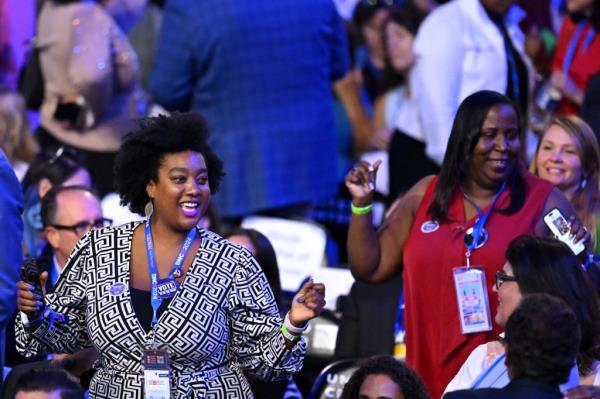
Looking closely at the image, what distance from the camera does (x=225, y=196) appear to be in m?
9.16

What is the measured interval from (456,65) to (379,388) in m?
3.62

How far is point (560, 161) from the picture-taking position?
24.9 feet

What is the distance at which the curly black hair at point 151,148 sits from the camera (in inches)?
227

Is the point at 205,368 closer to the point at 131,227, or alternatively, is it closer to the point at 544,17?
the point at 131,227

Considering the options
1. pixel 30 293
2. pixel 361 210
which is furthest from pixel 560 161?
pixel 30 293

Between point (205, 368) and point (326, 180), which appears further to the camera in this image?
point (326, 180)

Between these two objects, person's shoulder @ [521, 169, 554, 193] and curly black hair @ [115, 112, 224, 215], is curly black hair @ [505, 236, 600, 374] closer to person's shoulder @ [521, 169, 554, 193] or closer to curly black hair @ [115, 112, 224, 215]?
person's shoulder @ [521, 169, 554, 193]

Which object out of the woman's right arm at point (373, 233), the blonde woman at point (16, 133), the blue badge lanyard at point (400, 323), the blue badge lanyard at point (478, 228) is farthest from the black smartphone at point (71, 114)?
the blue badge lanyard at point (478, 228)

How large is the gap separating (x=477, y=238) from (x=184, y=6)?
3.40 m

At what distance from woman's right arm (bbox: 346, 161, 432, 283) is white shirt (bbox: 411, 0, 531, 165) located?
2417mm

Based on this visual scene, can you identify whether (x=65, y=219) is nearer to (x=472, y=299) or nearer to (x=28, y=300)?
(x=28, y=300)

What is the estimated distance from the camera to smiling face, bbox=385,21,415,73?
1015 cm

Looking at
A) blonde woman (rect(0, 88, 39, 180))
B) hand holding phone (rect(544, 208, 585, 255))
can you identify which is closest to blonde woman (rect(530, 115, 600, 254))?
hand holding phone (rect(544, 208, 585, 255))

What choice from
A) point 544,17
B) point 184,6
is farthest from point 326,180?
point 544,17
